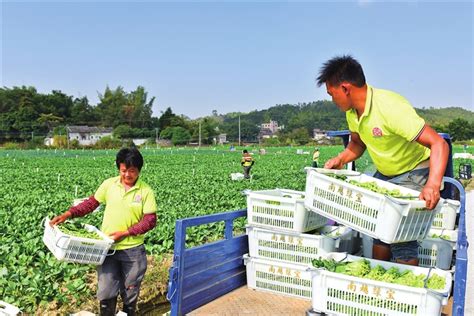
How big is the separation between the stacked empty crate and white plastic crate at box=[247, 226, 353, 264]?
0.61m

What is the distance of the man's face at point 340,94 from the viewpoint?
3564 millimetres

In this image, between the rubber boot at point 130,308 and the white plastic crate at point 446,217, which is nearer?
the rubber boot at point 130,308

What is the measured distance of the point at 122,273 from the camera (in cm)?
398

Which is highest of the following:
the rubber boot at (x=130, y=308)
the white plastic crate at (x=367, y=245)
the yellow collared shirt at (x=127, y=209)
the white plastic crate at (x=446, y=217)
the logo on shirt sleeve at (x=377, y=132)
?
the logo on shirt sleeve at (x=377, y=132)

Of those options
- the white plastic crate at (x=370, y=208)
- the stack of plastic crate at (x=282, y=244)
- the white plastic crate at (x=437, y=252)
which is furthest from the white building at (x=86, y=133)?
the white plastic crate at (x=370, y=208)

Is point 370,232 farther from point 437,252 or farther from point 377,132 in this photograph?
point 437,252

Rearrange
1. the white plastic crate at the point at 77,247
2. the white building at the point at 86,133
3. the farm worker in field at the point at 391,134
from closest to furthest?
the farm worker in field at the point at 391,134, the white plastic crate at the point at 77,247, the white building at the point at 86,133

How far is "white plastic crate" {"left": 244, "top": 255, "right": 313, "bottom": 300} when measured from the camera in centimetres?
416

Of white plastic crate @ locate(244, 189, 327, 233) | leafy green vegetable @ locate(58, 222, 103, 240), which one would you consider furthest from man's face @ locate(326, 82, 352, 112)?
leafy green vegetable @ locate(58, 222, 103, 240)

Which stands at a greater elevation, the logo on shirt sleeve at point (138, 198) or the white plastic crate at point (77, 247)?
the logo on shirt sleeve at point (138, 198)

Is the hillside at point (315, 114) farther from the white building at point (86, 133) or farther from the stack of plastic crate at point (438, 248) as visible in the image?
the stack of plastic crate at point (438, 248)

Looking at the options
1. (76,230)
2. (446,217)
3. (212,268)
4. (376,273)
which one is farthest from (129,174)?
(446,217)

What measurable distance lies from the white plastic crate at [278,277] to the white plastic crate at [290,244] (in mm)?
63

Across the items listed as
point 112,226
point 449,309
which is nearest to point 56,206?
point 112,226
